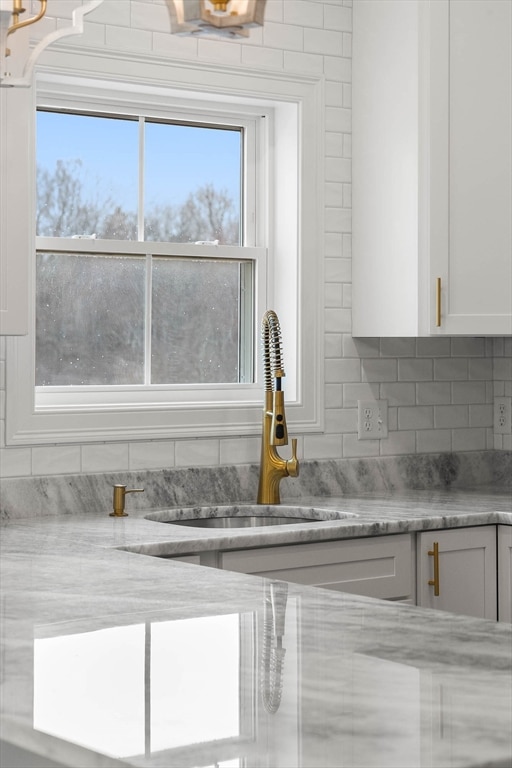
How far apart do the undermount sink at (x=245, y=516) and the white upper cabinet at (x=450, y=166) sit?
688mm

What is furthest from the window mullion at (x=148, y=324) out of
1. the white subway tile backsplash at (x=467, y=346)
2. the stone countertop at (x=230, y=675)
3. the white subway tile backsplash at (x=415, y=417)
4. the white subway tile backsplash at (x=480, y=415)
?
the stone countertop at (x=230, y=675)

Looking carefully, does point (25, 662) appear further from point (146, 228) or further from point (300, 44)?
point (300, 44)

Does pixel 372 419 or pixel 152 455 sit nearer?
pixel 152 455

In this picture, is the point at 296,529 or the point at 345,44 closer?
the point at 296,529

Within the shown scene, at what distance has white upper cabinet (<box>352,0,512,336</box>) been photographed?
3.75 metres

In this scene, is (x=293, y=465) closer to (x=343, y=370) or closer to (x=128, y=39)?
Answer: (x=343, y=370)

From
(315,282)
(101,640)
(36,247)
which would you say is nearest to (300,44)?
(315,282)

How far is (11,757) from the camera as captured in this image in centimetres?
139

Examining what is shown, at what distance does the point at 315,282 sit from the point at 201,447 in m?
0.71

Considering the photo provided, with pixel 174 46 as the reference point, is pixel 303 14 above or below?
above

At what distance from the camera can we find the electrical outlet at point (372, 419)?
13.5 feet

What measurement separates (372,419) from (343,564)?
92 centimetres

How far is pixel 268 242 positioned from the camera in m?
4.06

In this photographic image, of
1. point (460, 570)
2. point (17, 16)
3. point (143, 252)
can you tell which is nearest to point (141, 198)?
point (143, 252)
